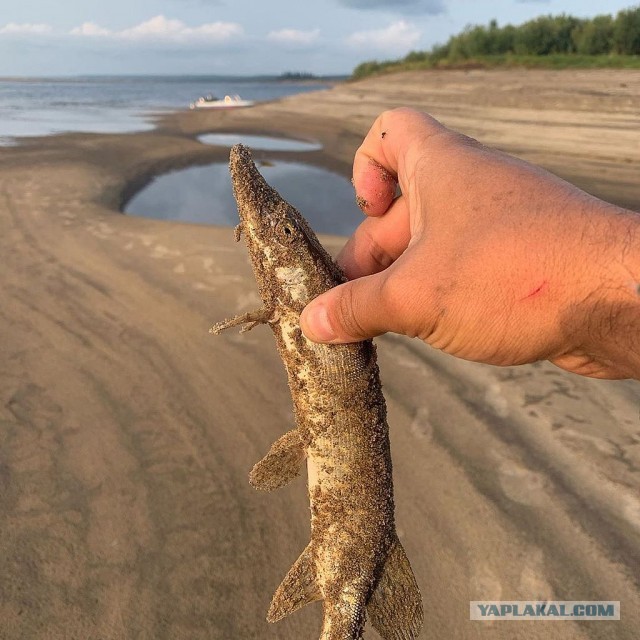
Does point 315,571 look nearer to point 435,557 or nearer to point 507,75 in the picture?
point 435,557

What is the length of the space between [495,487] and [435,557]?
3.38 ft

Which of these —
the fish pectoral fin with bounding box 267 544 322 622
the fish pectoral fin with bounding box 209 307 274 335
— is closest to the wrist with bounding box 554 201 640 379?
the fish pectoral fin with bounding box 209 307 274 335

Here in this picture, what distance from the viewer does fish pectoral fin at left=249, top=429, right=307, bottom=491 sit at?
3559 millimetres

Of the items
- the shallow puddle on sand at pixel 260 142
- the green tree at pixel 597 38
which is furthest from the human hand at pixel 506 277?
the green tree at pixel 597 38

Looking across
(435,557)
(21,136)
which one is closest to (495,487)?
(435,557)

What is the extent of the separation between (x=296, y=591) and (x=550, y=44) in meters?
44.5

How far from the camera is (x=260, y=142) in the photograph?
24250 millimetres

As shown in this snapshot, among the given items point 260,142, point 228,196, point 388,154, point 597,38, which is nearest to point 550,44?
point 597,38

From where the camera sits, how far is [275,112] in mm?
34938

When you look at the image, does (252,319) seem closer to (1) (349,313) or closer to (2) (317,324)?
(2) (317,324)

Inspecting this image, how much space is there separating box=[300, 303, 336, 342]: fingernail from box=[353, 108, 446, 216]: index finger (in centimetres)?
101

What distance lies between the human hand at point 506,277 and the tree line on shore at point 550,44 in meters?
30.0

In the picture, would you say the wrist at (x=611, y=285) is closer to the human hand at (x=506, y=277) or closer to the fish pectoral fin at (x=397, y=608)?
the human hand at (x=506, y=277)

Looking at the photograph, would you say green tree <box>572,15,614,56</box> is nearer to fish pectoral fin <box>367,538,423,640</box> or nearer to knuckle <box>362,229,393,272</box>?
A: knuckle <box>362,229,393,272</box>
